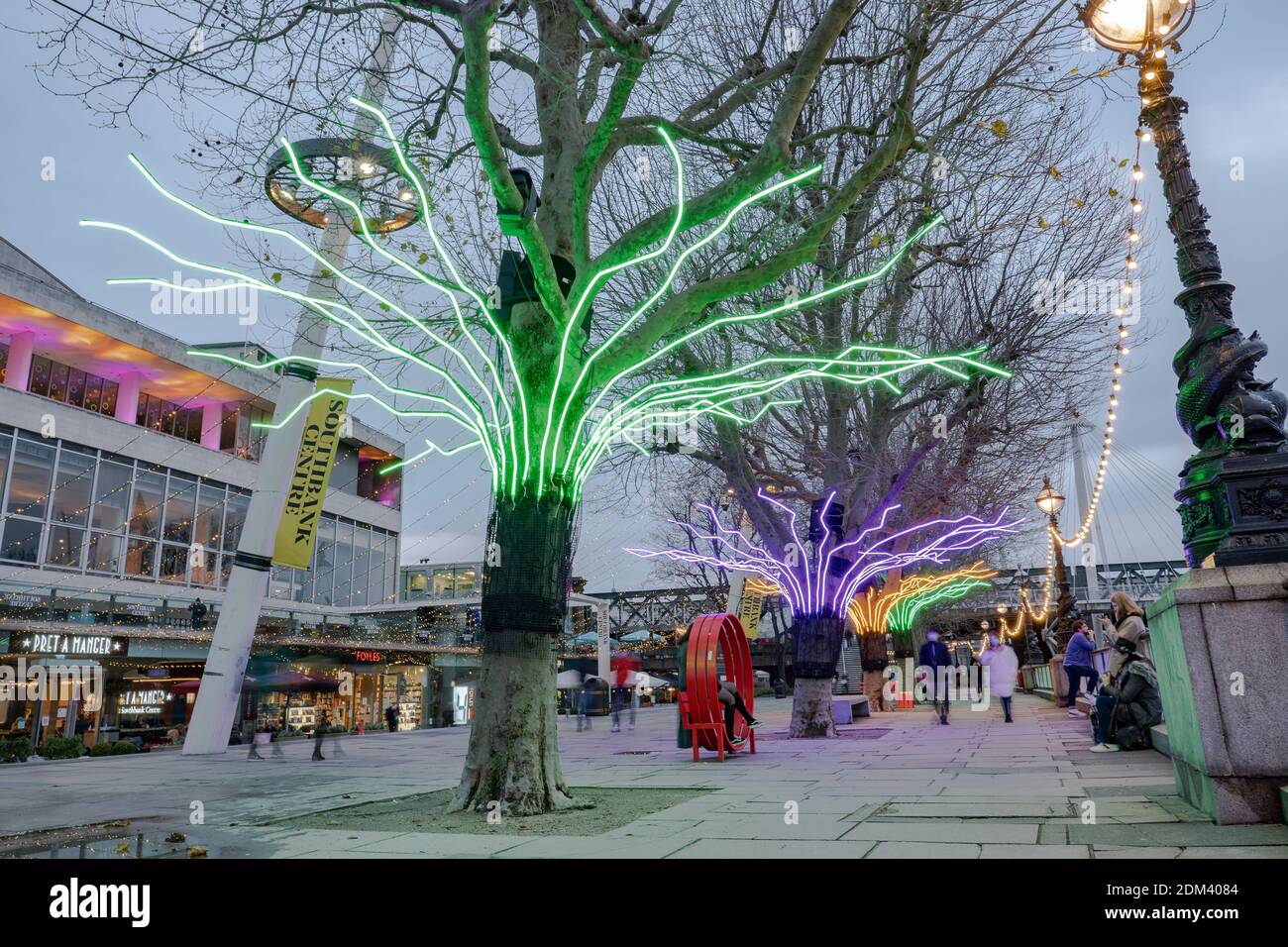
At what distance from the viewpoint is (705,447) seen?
739 inches

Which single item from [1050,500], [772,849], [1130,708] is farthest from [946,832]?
[1050,500]

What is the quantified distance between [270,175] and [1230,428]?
9.27 m

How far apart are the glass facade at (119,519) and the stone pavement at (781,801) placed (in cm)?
1094

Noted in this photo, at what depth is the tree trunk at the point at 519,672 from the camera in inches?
293

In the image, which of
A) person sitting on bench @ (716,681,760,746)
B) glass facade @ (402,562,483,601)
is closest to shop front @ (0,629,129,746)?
person sitting on bench @ (716,681,760,746)

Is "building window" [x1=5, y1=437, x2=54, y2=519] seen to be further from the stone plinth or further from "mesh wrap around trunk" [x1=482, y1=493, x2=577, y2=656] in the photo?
the stone plinth

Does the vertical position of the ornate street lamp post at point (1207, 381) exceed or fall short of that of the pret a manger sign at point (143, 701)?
it exceeds it

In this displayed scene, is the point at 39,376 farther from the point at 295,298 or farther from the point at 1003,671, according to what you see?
the point at 1003,671

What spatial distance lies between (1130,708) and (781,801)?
5.27 meters

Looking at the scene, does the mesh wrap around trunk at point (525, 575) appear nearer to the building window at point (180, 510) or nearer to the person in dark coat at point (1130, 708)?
the person in dark coat at point (1130, 708)

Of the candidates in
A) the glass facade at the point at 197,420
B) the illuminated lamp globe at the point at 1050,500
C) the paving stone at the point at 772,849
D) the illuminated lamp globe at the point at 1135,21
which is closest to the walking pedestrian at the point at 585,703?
the glass facade at the point at 197,420

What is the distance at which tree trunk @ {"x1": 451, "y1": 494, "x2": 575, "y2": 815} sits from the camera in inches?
293
